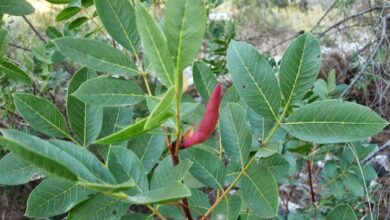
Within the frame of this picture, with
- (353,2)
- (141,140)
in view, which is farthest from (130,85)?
(353,2)

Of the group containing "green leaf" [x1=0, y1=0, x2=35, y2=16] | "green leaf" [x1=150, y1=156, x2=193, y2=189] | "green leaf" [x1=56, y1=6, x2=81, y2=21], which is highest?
"green leaf" [x1=0, y1=0, x2=35, y2=16]

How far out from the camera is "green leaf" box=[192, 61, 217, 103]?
2.23 ft

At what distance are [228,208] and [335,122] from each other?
16cm

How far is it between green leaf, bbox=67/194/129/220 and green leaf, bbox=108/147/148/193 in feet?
0.12

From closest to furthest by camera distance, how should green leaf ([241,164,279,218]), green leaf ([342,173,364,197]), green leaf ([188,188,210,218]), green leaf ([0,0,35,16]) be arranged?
green leaf ([241,164,279,218]) < green leaf ([188,188,210,218]) < green leaf ([0,0,35,16]) < green leaf ([342,173,364,197])

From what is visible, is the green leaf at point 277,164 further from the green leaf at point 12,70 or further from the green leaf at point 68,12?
the green leaf at point 12,70

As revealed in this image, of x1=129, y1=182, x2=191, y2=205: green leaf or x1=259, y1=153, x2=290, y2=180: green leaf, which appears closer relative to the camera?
x1=129, y1=182, x2=191, y2=205: green leaf

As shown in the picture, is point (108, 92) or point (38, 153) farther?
point (108, 92)

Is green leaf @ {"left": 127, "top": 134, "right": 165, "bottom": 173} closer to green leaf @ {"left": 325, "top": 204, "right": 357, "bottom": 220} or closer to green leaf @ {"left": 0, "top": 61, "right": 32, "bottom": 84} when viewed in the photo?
green leaf @ {"left": 325, "top": 204, "right": 357, "bottom": 220}

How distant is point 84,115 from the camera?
2.02 feet

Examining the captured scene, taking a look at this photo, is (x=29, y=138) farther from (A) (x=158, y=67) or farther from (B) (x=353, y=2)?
(B) (x=353, y=2)

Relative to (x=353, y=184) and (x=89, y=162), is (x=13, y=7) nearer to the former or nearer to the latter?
(x=89, y=162)

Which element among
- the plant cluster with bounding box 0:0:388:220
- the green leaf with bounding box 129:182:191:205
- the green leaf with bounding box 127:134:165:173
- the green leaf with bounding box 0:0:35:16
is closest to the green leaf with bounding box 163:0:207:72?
the plant cluster with bounding box 0:0:388:220

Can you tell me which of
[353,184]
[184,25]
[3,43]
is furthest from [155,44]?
[353,184]
